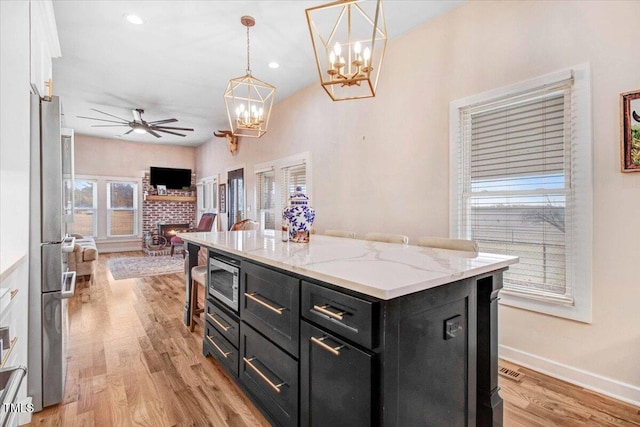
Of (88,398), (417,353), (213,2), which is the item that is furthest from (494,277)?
(213,2)

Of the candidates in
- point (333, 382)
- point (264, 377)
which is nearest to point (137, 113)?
point (264, 377)

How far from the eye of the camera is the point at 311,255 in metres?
1.65

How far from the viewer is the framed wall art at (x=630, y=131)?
6.30 feet

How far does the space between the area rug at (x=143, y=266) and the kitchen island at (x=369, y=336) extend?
4.47m

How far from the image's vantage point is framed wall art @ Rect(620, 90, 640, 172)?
1920mm

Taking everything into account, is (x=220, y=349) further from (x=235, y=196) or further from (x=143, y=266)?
(x=235, y=196)

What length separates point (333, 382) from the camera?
1.23 meters

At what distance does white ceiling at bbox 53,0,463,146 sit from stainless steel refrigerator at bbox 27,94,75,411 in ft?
4.98

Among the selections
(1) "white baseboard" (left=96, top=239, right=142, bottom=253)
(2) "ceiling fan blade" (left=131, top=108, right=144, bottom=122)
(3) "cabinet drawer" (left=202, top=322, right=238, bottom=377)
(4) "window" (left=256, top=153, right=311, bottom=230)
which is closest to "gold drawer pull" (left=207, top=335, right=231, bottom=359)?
(3) "cabinet drawer" (left=202, top=322, right=238, bottom=377)

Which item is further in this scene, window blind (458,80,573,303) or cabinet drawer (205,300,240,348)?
window blind (458,80,573,303)

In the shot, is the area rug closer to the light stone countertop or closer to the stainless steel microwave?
the stainless steel microwave

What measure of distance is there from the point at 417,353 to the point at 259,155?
5.27 metres

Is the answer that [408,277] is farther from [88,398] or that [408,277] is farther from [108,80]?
[108,80]

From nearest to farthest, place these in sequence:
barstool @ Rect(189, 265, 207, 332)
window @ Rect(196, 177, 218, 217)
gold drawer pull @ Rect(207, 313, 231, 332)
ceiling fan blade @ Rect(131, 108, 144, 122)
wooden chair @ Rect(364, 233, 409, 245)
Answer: gold drawer pull @ Rect(207, 313, 231, 332)
wooden chair @ Rect(364, 233, 409, 245)
barstool @ Rect(189, 265, 207, 332)
ceiling fan blade @ Rect(131, 108, 144, 122)
window @ Rect(196, 177, 218, 217)
